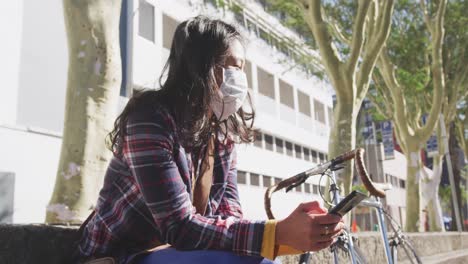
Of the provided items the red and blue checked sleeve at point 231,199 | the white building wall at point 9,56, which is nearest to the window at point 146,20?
the white building wall at point 9,56

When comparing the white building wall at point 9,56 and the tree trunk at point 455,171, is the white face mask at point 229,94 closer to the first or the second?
the white building wall at point 9,56

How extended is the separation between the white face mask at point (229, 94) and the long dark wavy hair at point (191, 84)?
0.13ft

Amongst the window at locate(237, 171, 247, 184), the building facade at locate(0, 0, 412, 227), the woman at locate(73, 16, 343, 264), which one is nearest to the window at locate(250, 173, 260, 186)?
the building facade at locate(0, 0, 412, 227)

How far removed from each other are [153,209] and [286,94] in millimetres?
28474

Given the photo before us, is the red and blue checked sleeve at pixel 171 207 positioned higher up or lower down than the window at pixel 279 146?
lower down

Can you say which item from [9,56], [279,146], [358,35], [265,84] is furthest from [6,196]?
[279,146]

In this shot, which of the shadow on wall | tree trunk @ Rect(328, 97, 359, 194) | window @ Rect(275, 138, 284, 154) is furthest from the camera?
window @ Rect(275, 138, 284, 154)

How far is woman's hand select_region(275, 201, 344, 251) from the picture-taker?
1.37m

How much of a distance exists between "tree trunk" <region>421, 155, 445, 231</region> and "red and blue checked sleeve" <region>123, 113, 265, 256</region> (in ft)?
43.5

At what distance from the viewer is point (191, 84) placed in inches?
68.6

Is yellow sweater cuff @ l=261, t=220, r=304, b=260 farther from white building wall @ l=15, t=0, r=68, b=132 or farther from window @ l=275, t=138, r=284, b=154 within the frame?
window @ l=275, t=138, r=284, b=154

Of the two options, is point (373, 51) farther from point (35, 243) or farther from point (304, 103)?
point (304, 103)

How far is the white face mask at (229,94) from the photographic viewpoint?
183cm

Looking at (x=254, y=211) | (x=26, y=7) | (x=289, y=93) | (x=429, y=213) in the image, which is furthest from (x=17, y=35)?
(x=289, y=93)
